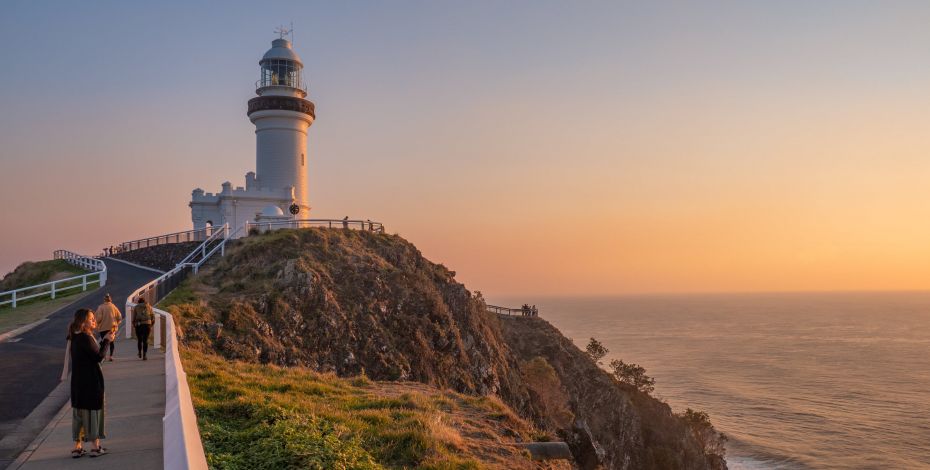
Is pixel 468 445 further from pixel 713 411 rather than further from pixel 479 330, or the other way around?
pixel 713 411

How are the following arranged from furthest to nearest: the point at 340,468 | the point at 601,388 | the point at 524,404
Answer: the point at 601,388 → the point at 524,404 → the point at 340,468

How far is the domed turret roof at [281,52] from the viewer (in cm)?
4775

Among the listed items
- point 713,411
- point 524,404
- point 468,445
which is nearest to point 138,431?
point 468,445

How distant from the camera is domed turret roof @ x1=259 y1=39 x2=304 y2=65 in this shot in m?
47.8

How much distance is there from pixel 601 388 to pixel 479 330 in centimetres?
1680

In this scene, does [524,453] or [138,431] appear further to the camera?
[524,453]

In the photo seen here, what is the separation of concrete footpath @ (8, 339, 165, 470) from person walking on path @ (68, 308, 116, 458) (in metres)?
0.26

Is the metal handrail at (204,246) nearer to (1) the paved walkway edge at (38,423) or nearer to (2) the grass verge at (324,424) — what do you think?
(2) the grass verge at (324,424)

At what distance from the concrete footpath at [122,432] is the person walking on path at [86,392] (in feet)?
0.85

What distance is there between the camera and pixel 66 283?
31875mm

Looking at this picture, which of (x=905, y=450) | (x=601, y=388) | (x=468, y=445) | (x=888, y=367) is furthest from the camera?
(x=888, y=367)

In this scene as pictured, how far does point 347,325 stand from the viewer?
28.9 m

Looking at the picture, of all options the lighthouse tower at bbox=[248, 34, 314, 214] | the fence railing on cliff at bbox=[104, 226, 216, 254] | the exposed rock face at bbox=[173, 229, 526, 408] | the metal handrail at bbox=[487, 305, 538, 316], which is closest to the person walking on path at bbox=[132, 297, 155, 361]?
the exposed rock face at bbox=[173, 229, 526, 408]

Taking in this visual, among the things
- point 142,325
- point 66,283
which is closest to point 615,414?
point 66,283
